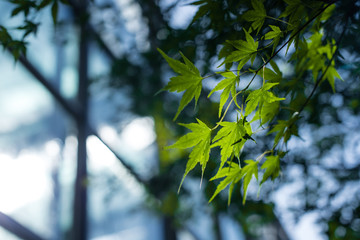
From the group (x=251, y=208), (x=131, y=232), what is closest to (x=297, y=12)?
(x=251, y=208)

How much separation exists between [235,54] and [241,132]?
0.35ft

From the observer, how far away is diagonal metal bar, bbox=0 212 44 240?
4.24ft

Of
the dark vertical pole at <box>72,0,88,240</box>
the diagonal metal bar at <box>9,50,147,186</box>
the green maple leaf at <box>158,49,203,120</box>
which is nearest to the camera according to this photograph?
the green maple leaf at <box>158,49,203,120</box>

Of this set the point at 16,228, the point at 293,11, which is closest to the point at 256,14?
the point at 293,11

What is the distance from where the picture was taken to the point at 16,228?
1.38 meters

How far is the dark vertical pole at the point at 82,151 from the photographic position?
1879mm

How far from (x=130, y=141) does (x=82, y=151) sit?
450mm

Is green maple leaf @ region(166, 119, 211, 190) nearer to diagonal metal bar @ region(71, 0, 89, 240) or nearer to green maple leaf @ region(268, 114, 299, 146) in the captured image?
green maple leaf @ region(268, 114, 299, 146)

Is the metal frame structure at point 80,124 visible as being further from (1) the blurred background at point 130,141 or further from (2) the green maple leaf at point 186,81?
(2) the green maple leaf at point 186,81

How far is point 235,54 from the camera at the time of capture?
0.44 metres

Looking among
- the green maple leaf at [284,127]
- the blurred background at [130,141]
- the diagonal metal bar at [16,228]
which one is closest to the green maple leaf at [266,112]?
the green maple leaf at [284,127]

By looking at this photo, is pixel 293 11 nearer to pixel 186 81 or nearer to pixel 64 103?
pixel 186 81

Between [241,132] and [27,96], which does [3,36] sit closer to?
[241,132]

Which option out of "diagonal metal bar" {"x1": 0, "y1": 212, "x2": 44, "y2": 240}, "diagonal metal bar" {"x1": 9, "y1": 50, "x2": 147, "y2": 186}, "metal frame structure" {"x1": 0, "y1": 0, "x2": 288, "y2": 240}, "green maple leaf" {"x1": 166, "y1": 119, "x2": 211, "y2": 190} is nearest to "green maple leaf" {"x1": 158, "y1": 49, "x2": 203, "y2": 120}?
"green maple leaf" {"x1": 166, "y1": 119, "x2": 211, "y2": 190}
